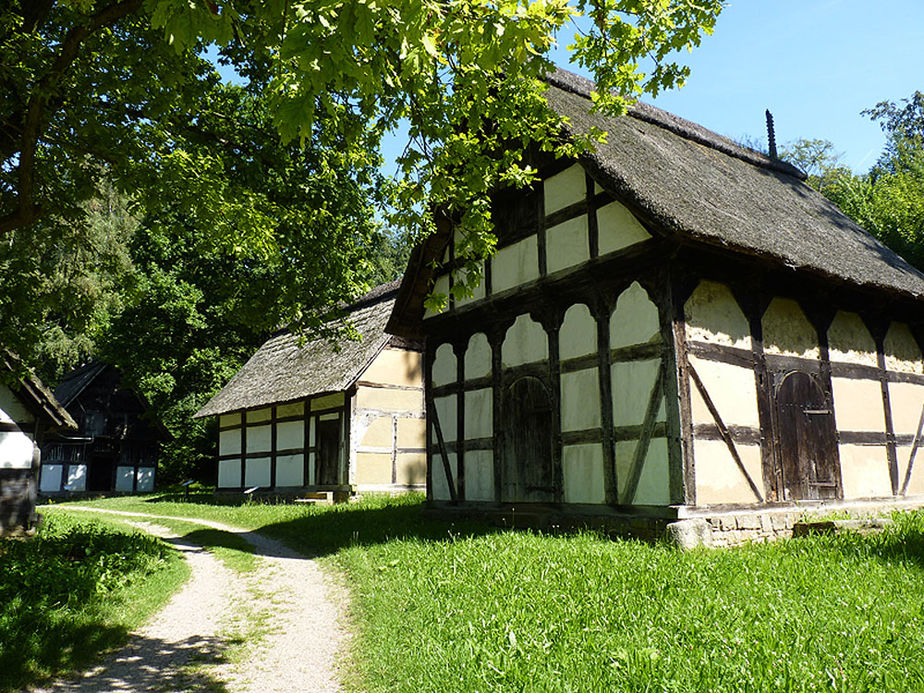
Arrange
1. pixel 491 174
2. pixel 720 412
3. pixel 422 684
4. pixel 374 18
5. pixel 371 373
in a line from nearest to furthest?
1. pixel 374 18
2. pixel 422 684
3. pixel 491 174
4. pixel 720 412
5. pixel 371 373

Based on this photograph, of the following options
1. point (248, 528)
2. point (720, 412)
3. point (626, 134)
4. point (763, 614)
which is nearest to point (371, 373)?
point (248, 528)

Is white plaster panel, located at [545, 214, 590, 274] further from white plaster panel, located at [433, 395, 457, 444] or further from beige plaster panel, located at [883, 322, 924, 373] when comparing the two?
beige plaster panel, located at [883, 322, 924, 373]

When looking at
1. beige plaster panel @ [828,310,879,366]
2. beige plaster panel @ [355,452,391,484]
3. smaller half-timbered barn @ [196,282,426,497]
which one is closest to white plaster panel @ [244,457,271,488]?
smaller half-timbered barn @ [196,282,426,497]

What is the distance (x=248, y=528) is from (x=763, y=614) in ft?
39.4

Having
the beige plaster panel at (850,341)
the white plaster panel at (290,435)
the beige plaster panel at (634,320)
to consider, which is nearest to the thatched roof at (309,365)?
the white plaster panel at (290,435)

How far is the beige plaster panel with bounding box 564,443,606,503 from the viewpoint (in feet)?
32.2

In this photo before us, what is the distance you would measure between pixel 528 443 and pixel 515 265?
314 cm

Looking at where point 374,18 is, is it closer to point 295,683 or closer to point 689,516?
point 295,683

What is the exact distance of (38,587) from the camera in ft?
23.5

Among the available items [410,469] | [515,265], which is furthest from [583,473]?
[410,469]

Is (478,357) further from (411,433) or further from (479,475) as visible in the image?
(411,433)

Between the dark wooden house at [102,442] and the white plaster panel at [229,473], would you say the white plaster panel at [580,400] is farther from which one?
the dark wooden house at [102,442]

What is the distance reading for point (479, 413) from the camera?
1221 cm

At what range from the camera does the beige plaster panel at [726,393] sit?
8.99 metres
